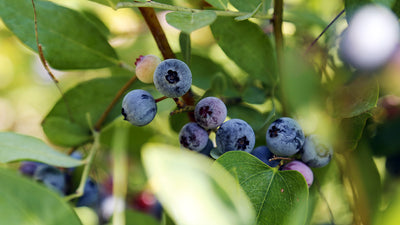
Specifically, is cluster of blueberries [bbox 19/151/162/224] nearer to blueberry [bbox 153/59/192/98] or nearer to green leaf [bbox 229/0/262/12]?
blueberry [bbox 153/59/192/98]

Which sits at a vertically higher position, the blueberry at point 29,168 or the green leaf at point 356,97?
the green leaf at point 356,97

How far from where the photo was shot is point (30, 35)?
74cm

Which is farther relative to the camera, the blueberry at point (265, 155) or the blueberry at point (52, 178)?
the blueberry at point (52, 178)

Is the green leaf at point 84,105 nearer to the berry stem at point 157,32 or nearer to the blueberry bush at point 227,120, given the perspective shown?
the blueberry bush at point 227,120

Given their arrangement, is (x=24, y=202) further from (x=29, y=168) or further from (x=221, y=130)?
(x=29, y=168)


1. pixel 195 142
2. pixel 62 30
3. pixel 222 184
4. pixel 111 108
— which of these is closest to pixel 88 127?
pixel 111 108

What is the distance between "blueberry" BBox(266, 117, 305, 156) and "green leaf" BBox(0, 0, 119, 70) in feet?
1.36

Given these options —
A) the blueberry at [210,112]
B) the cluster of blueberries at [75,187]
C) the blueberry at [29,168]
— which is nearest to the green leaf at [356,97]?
the blueberry at [210,112]

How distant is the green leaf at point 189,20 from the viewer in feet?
1.56

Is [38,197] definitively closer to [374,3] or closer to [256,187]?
[256,187]

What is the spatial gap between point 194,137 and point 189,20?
21cm

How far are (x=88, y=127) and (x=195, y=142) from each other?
343 mm

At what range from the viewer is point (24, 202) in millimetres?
460

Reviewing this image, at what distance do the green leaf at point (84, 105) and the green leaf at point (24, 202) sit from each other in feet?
1.30
